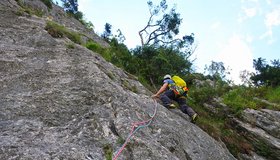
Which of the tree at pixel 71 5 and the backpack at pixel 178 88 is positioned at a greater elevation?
the tree at pixel 71 5

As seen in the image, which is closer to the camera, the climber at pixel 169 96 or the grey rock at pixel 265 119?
the climber at pixel 169 96

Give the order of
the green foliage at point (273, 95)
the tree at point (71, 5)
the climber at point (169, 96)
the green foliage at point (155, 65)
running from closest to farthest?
the climber at point (169, 96) → the green foliage at point (273, 95) → the green foliage at point (155, 65) → the tree at point (71, 5)

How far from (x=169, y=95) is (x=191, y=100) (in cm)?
504

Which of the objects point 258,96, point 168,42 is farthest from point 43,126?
point 168,42

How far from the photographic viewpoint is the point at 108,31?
120 ft

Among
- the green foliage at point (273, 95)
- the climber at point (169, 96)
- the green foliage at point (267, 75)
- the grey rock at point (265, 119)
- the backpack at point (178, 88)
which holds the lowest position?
the climber at point (169, 96)

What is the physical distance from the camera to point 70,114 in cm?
641

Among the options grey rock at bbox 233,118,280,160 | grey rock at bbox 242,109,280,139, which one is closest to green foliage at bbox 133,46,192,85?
grey rock at bbox 242,109,280,139

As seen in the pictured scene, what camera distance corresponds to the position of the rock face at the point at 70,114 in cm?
541

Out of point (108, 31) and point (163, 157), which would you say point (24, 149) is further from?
point (108, 31)

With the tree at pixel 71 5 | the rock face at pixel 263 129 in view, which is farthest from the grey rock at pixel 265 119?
the tree at pixel 71 5

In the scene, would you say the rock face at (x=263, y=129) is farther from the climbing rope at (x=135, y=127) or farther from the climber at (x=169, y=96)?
the climbing rope at (x=135, y=127)

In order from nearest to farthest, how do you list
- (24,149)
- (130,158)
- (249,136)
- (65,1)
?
(24,149) → (130,158) → (249,136) → (65,1)

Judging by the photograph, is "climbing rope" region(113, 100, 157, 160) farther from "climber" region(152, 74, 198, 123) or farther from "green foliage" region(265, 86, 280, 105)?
→ "green foliage" region(265, 86, 280, 105)
